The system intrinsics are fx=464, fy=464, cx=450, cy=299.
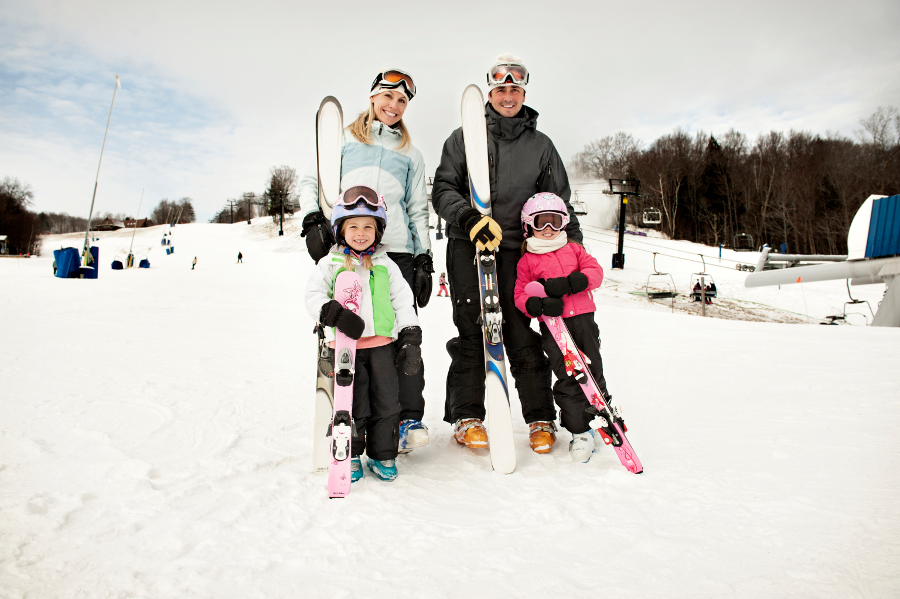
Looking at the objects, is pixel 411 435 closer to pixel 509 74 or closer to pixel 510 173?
pixel 510 173

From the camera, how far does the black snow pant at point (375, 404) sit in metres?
2.24

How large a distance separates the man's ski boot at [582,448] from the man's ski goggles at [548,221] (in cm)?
113

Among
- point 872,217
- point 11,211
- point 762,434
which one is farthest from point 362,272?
point 11,211

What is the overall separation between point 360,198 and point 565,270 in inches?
47.0

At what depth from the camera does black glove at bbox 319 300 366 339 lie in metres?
2.08

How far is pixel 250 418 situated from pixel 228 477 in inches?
34.1

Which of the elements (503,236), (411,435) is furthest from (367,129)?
(411,435)

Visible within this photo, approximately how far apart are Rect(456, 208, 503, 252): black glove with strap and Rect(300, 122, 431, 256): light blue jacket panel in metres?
0.32

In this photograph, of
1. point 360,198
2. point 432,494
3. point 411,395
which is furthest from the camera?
point 411,395

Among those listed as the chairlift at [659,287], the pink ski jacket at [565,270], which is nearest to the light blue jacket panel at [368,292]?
the pink ski jacket at [565,270]

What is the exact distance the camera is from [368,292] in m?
2.29

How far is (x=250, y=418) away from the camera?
9.32 ft

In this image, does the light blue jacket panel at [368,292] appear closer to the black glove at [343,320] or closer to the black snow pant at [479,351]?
the black glove at [343,320]

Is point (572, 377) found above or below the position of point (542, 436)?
above
